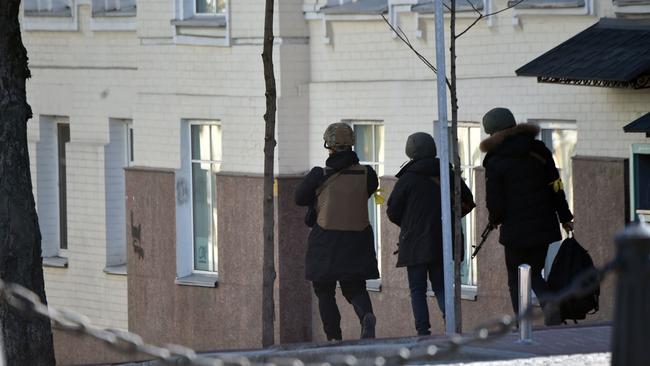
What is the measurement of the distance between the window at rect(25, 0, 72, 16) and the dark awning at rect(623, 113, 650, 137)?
9539mm

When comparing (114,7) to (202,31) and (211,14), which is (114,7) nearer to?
(211,14)

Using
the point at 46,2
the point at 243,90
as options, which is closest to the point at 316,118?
the point at 243,90

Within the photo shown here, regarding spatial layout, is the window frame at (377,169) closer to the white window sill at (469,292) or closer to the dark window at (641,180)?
the white window sill at (469,292)

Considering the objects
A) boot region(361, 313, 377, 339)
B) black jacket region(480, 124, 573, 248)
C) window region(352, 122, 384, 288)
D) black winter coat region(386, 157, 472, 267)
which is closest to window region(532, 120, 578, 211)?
window region(352, 122, 384, 288)

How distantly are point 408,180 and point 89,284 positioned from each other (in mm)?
9487

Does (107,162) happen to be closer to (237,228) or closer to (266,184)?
(237,228)

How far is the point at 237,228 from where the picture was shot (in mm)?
19172

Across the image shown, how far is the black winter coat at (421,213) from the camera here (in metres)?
12.9

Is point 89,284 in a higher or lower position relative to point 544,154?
lower

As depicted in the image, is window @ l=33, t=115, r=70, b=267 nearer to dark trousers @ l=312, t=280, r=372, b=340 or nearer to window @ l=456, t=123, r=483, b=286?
window @ l=456, t=123, r=483, b=286

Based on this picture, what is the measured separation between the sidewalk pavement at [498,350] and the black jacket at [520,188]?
112 cm

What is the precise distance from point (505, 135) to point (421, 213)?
0.89 metres

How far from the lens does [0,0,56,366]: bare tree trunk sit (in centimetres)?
1204

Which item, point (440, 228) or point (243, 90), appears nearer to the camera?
point (440, 228)
